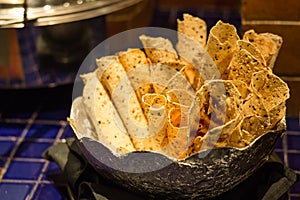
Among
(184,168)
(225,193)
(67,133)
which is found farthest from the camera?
(67,133)

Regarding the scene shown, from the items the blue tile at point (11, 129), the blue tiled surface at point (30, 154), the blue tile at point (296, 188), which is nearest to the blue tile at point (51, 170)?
the blue tiled surface at point (30, 154)

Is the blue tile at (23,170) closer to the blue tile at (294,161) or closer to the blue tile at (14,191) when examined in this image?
the blue tile at (14,191)

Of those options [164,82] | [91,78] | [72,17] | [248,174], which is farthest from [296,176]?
[72,17]

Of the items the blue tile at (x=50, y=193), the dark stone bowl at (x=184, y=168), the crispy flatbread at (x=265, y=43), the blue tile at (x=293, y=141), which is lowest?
the blue tile at (x=293, y=141)

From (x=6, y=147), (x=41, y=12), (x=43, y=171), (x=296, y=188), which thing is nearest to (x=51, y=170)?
(x=43, y=171)

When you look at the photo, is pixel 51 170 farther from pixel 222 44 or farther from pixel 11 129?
pixel 222 44

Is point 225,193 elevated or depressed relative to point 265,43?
depressed

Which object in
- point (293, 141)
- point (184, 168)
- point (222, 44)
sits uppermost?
point (222, 44)
